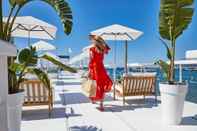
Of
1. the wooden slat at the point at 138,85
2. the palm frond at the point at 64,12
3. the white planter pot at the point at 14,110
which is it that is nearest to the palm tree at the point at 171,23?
the wooden slat at the point at 138,85

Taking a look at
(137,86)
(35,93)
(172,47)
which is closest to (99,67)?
(137,86)

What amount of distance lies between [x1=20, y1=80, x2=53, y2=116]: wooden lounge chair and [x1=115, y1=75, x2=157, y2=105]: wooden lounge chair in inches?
79.4

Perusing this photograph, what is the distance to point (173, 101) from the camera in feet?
15.1

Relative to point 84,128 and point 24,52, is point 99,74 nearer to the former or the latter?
point 84,128

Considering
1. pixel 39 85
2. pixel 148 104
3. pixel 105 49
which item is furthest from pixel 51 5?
pixel 148 104

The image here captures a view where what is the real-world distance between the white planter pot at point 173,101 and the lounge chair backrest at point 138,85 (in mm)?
1878

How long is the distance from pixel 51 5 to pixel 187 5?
2.55 metres

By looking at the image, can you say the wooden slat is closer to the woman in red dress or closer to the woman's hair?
the woman in red dress

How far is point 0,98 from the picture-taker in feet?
7.24

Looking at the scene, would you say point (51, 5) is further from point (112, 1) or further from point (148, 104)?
point (112, 1)

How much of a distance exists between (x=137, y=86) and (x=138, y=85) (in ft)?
0.12

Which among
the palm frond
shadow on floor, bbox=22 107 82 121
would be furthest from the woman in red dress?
the palm frond

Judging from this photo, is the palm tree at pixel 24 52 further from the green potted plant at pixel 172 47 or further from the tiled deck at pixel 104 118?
the green potted plant at pixel 172 47

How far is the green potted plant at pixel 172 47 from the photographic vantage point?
462 cm
